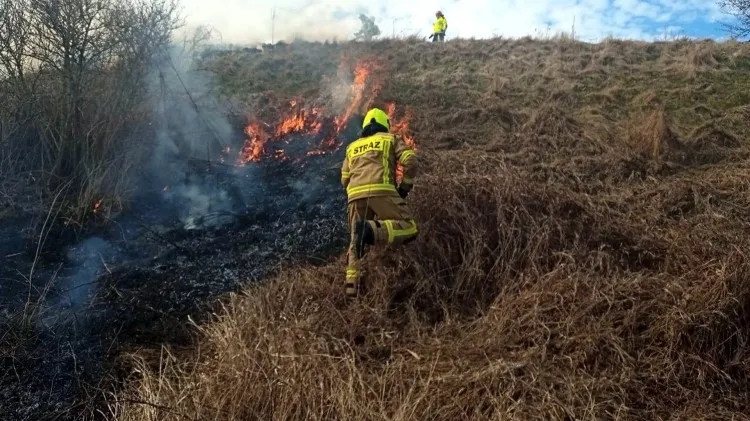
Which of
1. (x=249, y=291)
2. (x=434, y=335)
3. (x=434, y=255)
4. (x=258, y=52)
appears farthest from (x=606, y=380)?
(x=258, y=52)

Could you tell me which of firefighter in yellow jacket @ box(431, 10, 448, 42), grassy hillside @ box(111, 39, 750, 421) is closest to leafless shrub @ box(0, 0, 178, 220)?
grassy hillside @ box(111, 39, 750, 421)

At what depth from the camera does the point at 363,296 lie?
486cm

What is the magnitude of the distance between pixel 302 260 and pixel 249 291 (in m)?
1.22

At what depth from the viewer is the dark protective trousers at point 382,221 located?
488 centimetres

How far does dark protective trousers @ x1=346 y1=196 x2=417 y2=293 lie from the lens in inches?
192

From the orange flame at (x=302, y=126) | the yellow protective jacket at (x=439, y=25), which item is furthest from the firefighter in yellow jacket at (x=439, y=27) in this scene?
the orange flame at (x=302, y=126)

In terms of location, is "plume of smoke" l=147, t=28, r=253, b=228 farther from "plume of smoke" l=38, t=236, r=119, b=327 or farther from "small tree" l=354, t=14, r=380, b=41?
"small tree" l=354, t=14, r=380, b=41

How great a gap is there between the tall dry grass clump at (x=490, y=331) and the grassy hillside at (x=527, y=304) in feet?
0.05

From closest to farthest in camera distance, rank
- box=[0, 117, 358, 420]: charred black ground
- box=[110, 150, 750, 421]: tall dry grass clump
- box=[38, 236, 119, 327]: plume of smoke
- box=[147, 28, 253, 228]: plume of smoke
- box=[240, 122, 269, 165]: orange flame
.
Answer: box=[110, 150, 750, 421]: tall dry grass clump < box=[0, 117, 358, 420]: charred black ground < box=[38, 236, 119, 327]: plume of smoke < box=[147, 28, 253, 228]: plume of smoke < box=[240, 122, 269, 165]: orange flame

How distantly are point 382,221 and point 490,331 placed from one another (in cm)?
145

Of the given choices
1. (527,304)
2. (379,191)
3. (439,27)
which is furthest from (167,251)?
(439,27)

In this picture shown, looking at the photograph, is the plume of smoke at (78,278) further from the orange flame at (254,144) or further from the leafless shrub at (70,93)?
the orange flame at (254,144)

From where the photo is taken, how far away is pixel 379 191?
5.17 meters

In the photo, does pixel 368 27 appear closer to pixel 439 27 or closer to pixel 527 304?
pixel 439 27
